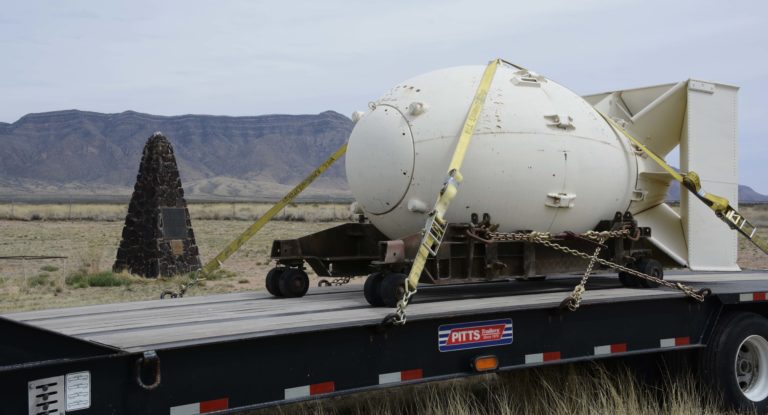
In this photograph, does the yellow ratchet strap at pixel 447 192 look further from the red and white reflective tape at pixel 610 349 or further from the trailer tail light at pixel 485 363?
the red and white reflective tape at pixel 610 349

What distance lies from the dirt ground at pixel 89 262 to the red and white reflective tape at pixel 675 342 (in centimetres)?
744

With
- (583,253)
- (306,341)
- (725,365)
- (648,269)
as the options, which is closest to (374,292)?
(306,341)

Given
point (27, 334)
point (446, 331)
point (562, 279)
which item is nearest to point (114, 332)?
point (27, 334)

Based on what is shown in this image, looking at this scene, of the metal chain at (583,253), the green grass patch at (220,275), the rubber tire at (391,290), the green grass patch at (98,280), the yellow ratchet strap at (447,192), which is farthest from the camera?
the green grass patch at (220,275)

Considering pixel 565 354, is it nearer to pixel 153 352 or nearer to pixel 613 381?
pixel 613 381

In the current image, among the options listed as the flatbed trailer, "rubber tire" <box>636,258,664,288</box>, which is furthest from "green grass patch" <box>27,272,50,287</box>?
"rubber tire" <box>636,258,664,288</box>

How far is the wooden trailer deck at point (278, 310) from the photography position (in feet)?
15.5

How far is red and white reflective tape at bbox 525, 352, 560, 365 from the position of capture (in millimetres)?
5739

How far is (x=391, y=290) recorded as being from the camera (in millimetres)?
6004

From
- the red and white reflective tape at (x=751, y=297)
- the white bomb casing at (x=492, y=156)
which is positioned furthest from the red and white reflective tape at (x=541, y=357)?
the red and white reflective tape at (x=751, y=297)

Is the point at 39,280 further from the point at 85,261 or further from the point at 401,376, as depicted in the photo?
the point at 401,376

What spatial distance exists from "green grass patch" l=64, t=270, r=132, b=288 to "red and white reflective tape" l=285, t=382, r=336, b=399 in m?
13.7

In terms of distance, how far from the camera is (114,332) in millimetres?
4930

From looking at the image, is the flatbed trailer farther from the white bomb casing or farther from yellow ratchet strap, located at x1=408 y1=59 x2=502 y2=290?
the white bomb casing
